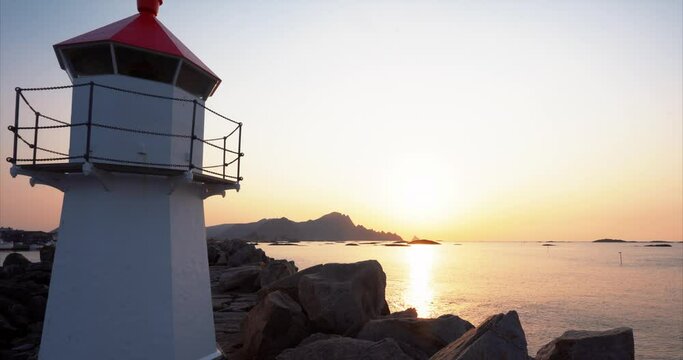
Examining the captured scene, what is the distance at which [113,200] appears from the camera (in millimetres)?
6945

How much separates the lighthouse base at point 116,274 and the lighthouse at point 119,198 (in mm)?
15

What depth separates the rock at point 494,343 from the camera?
643cm

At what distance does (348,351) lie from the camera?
310 inches

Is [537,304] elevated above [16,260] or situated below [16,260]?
below

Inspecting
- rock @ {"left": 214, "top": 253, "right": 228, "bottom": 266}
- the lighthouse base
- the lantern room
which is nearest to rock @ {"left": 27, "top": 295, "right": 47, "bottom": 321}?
the lighthouse base

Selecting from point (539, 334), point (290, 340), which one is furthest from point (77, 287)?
point (539, 334)

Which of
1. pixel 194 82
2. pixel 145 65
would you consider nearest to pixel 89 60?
pixel 145 65

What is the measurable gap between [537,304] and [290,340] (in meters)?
29.8

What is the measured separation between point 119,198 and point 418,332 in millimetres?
6451

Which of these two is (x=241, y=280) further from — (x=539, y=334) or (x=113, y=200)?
(x=539, y=334)

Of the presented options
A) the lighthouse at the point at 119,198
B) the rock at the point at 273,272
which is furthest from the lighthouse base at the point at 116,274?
the rock at the point at 273,272

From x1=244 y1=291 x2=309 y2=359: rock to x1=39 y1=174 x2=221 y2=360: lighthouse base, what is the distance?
272 centimetres

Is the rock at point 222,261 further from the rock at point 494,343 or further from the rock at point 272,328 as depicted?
the rock at point 494,343

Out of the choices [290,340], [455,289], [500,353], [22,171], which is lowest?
[455,289]
